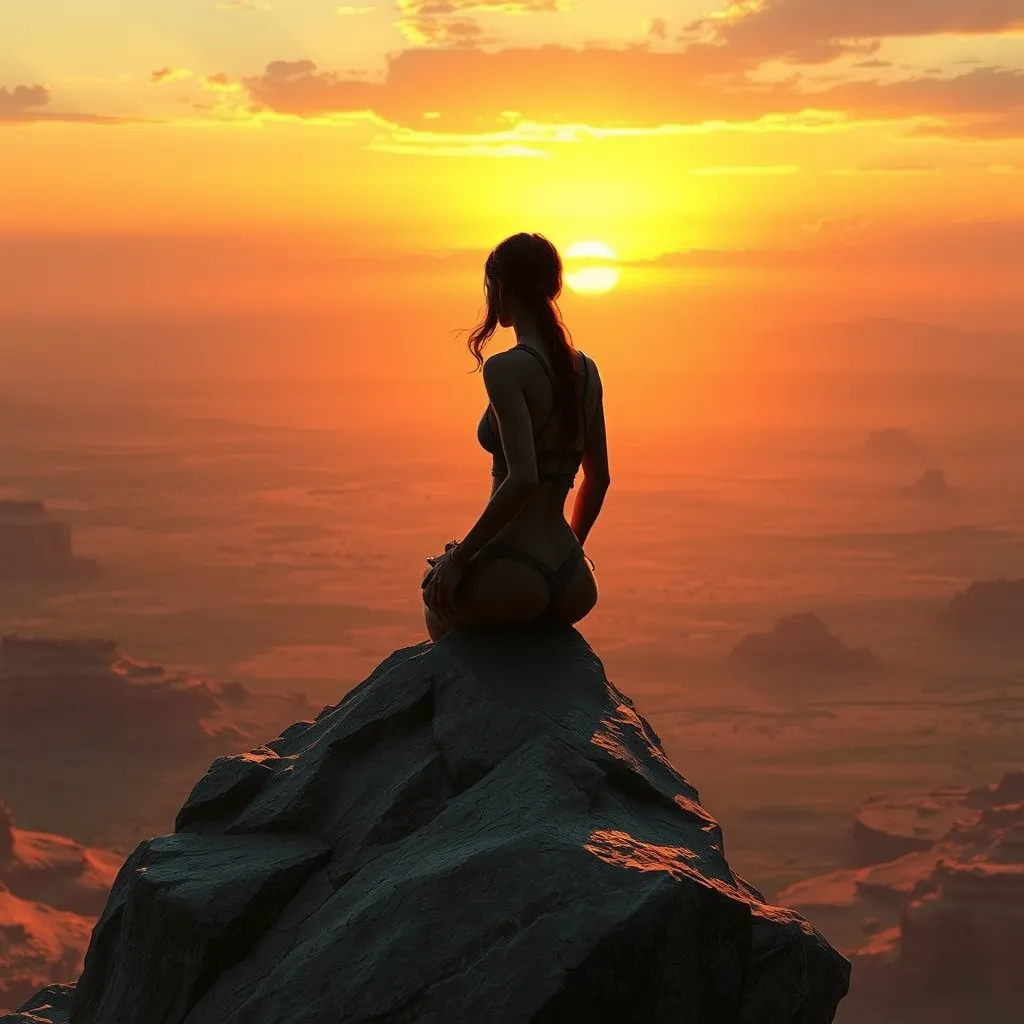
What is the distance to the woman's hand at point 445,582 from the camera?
1020cm

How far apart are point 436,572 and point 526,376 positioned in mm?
1455

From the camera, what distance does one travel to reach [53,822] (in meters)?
140

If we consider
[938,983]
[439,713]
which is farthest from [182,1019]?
[938,983]

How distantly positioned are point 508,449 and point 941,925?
335 ft

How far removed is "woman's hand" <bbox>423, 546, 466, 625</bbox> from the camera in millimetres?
10203

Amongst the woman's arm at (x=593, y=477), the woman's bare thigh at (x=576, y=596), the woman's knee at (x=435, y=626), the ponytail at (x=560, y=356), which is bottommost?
the woman's knee at (x=435, y=626)

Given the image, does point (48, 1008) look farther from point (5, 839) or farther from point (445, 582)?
point (5, 839)

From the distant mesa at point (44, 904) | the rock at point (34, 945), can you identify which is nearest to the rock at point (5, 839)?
the distant mesa at point (44, 904)

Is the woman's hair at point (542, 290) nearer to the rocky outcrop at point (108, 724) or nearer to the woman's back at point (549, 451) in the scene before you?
the woman's back at point (549, 451)

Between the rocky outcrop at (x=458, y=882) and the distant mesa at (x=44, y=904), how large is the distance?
297 feet

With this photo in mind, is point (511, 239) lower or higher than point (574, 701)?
higher

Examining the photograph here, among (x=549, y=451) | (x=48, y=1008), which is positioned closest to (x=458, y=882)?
(x=549, y=451)

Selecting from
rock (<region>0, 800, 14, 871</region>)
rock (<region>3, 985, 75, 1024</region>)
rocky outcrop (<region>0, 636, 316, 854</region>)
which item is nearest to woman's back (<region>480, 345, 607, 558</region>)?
rock (<region>3, 985, 75, 1024</region>)

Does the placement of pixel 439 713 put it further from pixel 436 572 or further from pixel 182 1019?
pixel 182 1019
